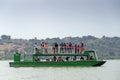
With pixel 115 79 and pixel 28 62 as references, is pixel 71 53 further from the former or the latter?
pixel 115 79

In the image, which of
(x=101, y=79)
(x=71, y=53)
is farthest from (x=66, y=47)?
(x=101, y=79)

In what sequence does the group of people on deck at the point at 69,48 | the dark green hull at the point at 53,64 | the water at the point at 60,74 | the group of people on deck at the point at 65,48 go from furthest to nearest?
1. the group of people on deck at the point at 69,48
2. the group of people on deck at the point at 65,48
3. the dark green hull at the point at 53,64
4. the water at the point at 60,74

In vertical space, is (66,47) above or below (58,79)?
above

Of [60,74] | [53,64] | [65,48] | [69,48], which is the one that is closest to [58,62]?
[53,64]

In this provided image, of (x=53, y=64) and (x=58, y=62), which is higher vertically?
(x=58, y=62)

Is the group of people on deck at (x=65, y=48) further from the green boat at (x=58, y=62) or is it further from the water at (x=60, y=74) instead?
the water at (x=60, y=74)

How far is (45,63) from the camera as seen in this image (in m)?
64.6

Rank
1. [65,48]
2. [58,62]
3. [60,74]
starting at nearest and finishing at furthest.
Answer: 1. [60,74]
2. [58,62]
3. [65,48]

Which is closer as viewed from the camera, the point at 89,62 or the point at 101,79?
the point at 101,79

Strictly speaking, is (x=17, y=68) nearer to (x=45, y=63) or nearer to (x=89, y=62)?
(x=45, y=63)

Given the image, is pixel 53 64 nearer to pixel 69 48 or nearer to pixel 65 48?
pixel 65 48

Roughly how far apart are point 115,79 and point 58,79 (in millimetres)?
6954

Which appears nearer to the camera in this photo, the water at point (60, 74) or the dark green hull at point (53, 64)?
the water at point (60, 74)

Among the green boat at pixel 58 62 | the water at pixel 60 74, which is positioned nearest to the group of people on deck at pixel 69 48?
the green boat at pixel 58 62
